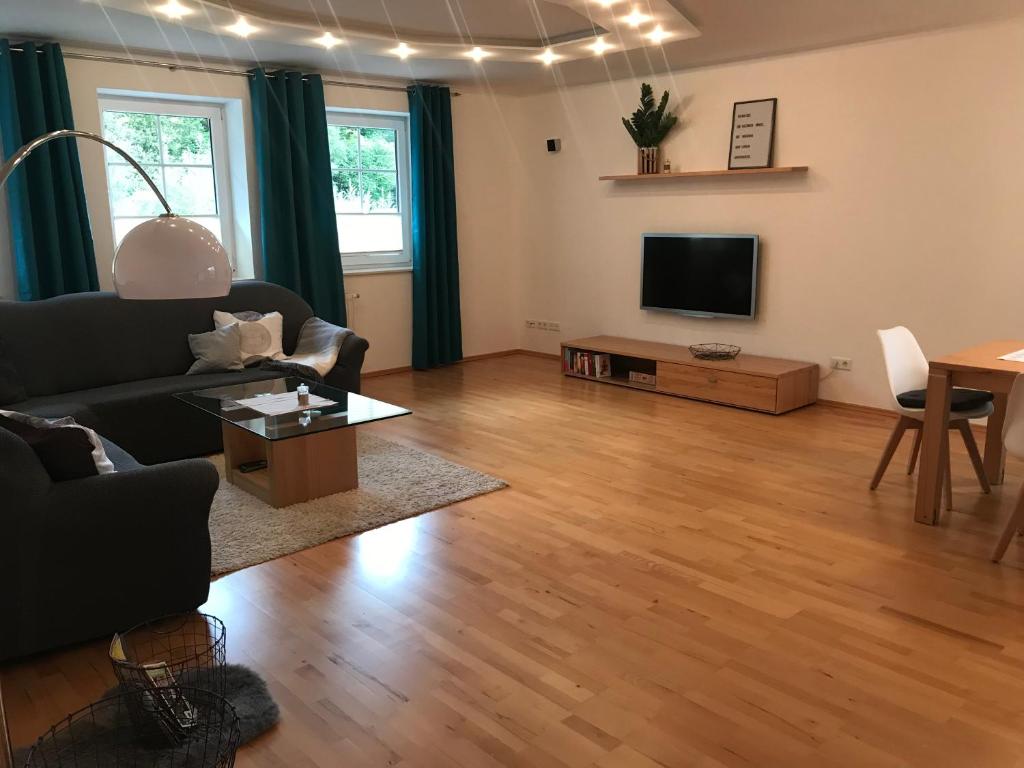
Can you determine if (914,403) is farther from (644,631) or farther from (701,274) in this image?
(701,274)

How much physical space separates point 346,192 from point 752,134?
3183 millimetres

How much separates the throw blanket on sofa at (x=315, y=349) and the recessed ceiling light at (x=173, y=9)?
6.37ft

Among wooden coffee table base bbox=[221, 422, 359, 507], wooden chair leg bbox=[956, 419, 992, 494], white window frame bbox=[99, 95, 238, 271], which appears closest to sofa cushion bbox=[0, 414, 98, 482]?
wooden coffee table base bbox=[221, 422, 359, 507]

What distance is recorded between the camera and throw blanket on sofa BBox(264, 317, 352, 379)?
5000mm

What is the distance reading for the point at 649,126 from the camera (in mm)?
6238

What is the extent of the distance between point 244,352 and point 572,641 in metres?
3.19

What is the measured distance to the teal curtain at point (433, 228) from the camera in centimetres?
689

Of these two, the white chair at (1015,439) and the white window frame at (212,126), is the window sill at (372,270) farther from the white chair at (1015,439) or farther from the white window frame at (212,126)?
the white chair at (1015,439)

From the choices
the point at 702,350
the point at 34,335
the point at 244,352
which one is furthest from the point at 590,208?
the point at 34,335

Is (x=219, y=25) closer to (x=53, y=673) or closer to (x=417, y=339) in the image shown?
(x=417, y=339)

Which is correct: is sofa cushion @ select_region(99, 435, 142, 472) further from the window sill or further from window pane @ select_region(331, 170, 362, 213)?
window pane @ select_region(331, 170, 362, 213)

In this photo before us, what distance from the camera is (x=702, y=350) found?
239 inches

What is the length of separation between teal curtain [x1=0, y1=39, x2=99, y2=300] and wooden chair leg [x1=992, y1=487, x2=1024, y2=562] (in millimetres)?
5079

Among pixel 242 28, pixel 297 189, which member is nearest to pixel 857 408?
pixel 297 189
